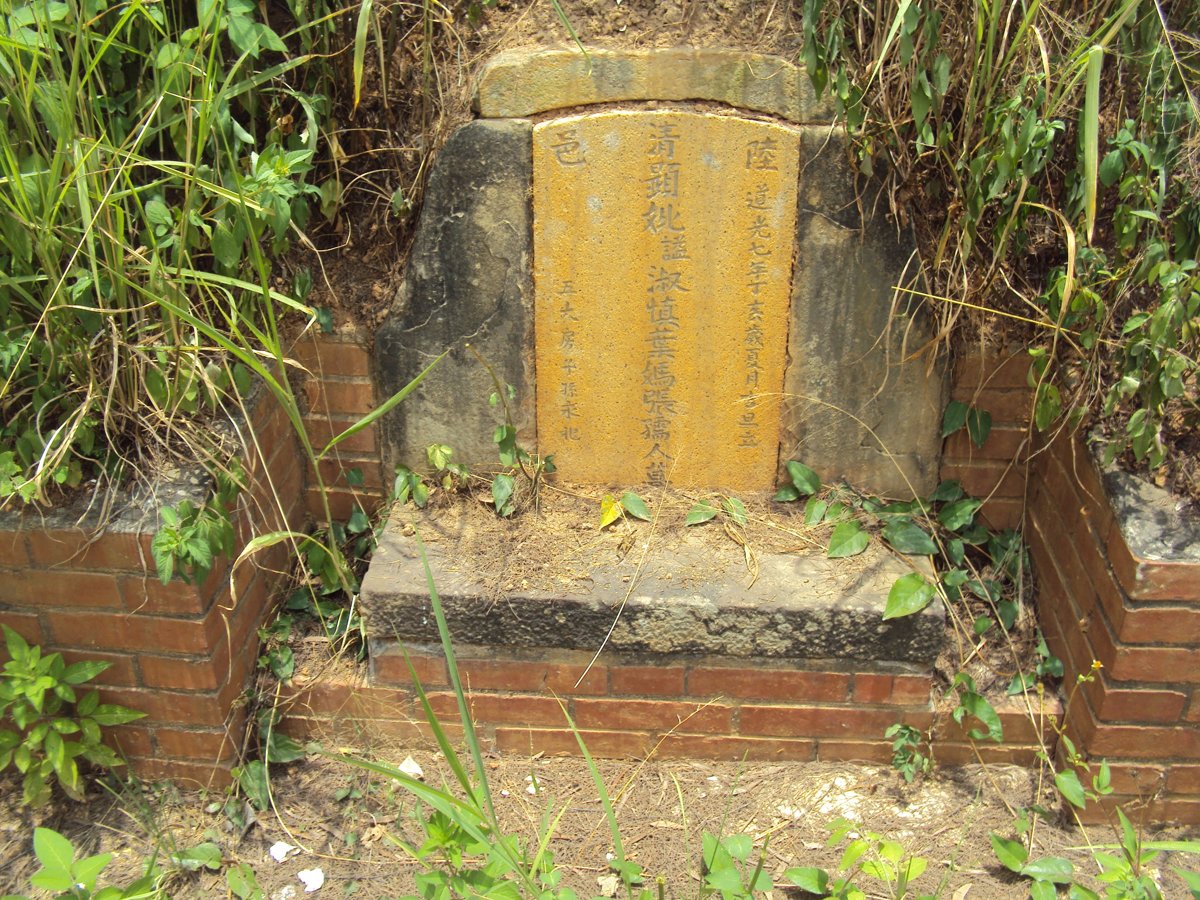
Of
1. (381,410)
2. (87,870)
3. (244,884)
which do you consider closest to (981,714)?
(381,410)

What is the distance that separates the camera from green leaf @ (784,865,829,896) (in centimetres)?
183

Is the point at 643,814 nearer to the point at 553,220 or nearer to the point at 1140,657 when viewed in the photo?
the point at 1140,657

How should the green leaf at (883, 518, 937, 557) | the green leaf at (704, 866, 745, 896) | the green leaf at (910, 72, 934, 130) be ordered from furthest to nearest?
the green leaf at (883, 518, 937, 557), the green leaf at (910, 72, 934, 130), the green leaf at (704, 866, 745, 896)

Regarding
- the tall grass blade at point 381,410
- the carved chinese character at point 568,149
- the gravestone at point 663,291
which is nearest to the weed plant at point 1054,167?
the gravestone at point 663,291

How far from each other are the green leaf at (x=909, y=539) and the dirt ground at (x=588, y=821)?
1.55 feet

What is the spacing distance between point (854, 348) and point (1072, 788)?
0.96 meters

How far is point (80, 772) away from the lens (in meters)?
2.10

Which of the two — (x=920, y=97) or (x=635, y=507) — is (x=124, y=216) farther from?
(x=920, y=97)

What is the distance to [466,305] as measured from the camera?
85.6 inches

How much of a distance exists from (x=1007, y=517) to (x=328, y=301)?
5.24 ft

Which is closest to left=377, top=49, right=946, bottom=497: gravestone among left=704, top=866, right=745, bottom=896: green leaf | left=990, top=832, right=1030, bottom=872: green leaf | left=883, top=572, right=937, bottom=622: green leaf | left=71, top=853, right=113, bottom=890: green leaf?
left=883, top=572, right=937, bottom=622: green leaf

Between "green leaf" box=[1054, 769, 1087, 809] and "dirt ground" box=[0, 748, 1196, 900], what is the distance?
133 mm

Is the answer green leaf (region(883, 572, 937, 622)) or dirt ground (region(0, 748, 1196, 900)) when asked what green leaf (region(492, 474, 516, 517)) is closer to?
dirt ground (region(0, 748, 1196, 900))

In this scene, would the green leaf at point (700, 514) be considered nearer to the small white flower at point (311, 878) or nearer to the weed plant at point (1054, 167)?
the weed plant at point (1054, 167)
